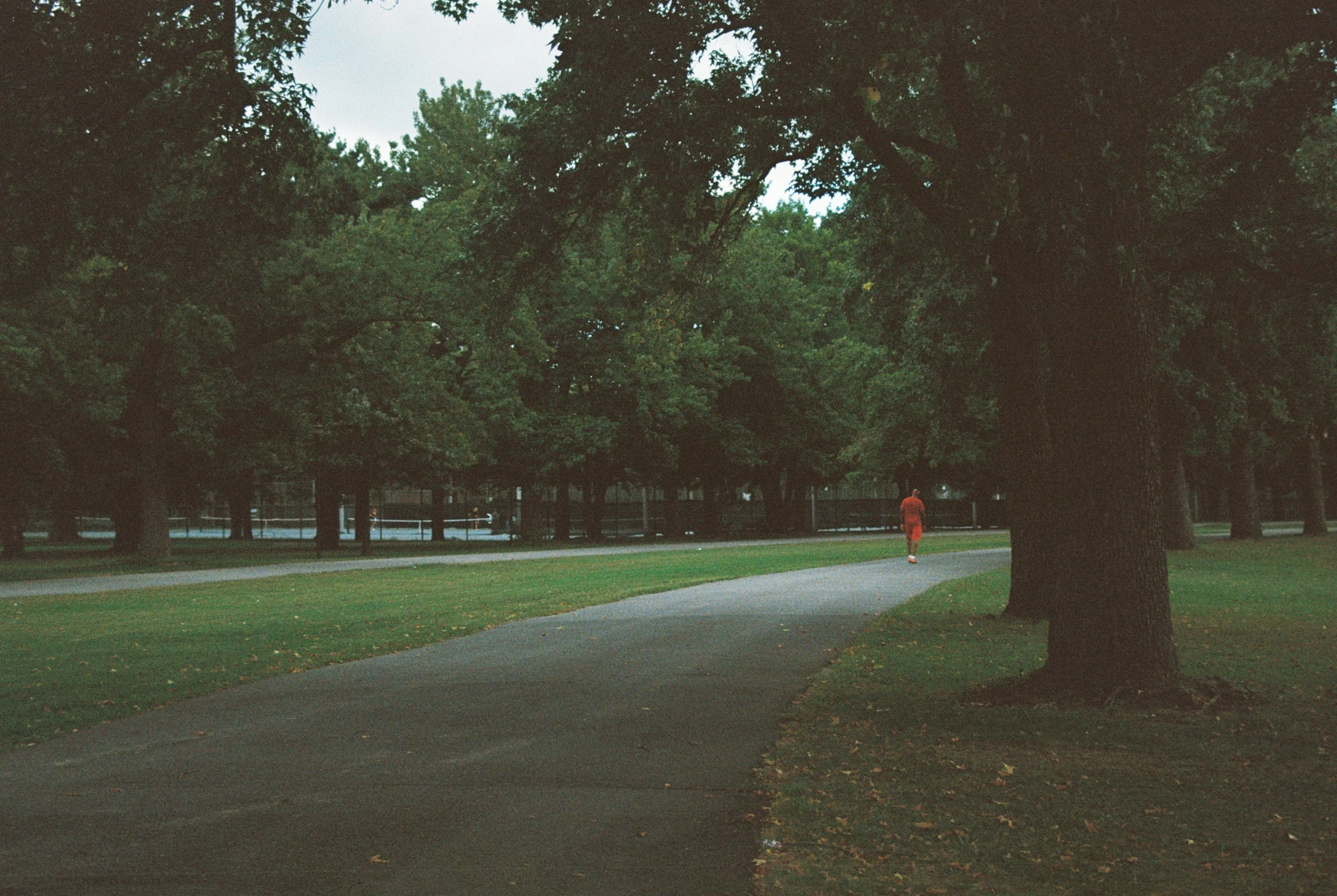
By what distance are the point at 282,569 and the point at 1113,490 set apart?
2600cm

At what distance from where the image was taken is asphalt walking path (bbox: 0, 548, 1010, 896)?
5.16m

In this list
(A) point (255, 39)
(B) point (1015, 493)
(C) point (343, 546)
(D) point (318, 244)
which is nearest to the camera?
(A) point (255, 39)

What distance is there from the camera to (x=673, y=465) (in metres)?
51.8

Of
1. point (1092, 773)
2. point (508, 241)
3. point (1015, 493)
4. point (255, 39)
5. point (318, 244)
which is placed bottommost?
point (1092, 773)

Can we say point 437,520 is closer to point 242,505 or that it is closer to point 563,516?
point 563,516

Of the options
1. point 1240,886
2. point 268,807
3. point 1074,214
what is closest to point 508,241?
point 1074,214

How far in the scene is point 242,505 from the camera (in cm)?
6462

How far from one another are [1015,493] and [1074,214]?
25.9ft

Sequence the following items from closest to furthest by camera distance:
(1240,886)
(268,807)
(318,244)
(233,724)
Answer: (1240,886) → (268,807) → (233,724) → (318,244)

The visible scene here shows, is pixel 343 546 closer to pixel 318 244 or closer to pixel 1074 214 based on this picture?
pixel 318 244

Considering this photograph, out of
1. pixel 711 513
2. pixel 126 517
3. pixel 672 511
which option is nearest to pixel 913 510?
pixel 672 511

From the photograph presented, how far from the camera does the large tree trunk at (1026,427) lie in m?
14.5

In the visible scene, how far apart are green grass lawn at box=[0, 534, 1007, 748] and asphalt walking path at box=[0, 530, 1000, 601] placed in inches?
55.0

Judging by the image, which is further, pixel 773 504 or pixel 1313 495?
pixel 773 504
